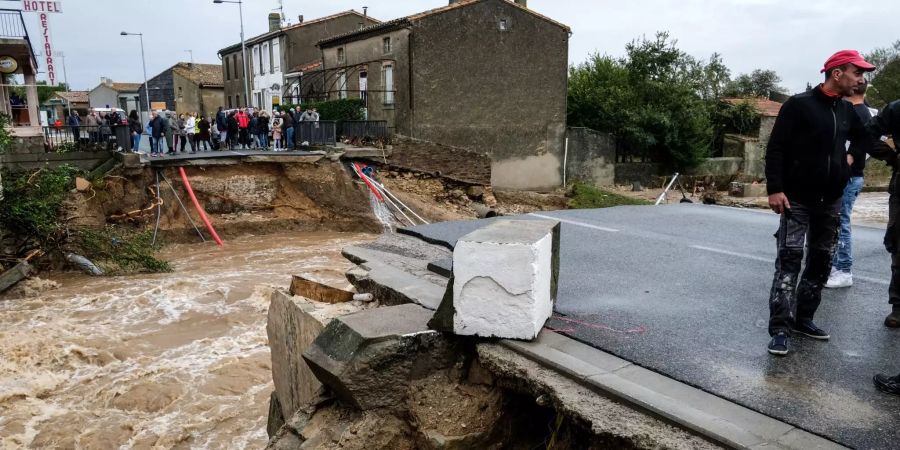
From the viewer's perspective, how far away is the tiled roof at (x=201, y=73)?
49781mm

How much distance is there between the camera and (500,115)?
87.5 feet

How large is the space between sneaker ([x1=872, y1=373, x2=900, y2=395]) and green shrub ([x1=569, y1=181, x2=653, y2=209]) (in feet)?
73.2

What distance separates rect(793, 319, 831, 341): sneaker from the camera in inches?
162

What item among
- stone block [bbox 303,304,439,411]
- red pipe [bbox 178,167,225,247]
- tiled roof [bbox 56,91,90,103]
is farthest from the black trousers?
tiled roof [bbox 56,91,90,103]

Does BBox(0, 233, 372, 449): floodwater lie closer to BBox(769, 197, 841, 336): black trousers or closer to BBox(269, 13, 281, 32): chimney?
BBox(769, 197, 841, 336): black trousers

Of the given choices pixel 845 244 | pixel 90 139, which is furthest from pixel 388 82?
pixel 845 244

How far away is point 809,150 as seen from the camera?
159 inches

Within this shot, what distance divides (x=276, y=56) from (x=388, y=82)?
1565 centimetres

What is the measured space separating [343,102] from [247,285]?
1295 centimetres

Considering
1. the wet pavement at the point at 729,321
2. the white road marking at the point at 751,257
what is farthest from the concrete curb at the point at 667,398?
the white road marking at the point at 751,257

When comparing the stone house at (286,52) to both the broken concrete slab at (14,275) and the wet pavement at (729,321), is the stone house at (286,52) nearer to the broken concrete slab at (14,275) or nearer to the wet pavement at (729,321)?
the broken concrete slab at (14,275)

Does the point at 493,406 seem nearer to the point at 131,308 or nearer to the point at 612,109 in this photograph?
the point at 131,308

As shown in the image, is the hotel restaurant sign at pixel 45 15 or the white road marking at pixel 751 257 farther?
the hotel restaurant sign at pixel 45 15

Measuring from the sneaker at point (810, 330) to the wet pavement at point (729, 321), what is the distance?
0.06m
